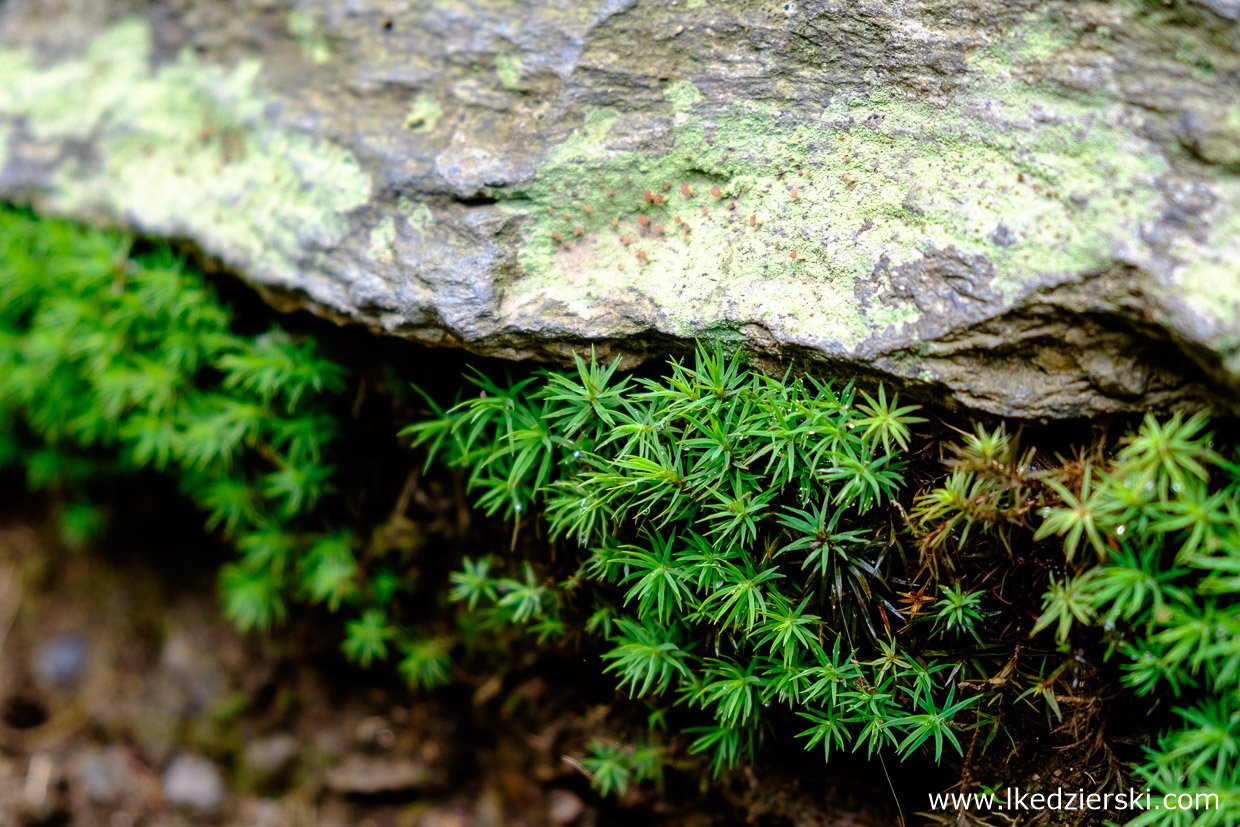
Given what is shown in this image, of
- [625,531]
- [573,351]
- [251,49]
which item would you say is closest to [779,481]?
[625,531]

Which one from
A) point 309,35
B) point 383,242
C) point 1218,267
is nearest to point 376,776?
point 383,242

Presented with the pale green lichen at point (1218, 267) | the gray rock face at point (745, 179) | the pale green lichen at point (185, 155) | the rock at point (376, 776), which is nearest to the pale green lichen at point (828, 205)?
the gray rock face at point (745, 179)

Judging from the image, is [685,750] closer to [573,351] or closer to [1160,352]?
[573,351]

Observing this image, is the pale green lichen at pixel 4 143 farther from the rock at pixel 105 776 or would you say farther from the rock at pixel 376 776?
the rock at pixel 376 776

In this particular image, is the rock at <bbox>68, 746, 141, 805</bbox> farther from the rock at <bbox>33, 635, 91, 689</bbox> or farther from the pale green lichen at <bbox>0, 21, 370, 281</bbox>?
the pale green lichen at <bbox>0, 21, 370, 281</bbox>

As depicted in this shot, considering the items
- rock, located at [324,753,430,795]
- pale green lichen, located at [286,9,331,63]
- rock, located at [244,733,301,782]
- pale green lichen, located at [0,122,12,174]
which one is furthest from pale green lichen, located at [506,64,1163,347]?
pale green lichen, located at [0,122,12,174]

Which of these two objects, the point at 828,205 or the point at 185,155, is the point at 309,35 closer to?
the point at 185,155
